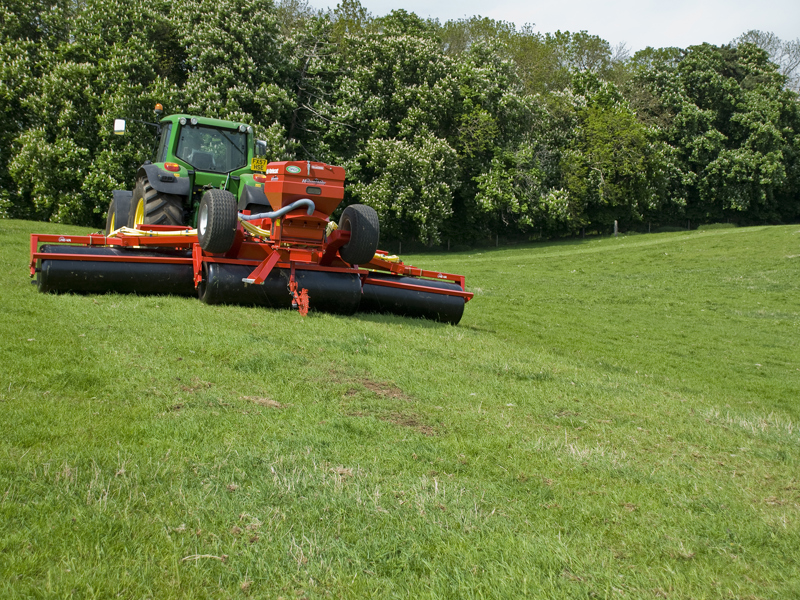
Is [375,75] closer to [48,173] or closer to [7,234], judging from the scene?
[48,173]

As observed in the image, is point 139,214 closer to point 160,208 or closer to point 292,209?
point 160,208

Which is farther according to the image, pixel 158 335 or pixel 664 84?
pixel 664 84

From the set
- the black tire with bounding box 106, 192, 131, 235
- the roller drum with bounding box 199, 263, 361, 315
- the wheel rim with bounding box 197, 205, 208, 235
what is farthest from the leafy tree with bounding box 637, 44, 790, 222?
the wheel rim with bounding box 197, 205, 208, 235

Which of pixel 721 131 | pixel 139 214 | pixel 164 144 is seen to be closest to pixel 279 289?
pixel 139 214

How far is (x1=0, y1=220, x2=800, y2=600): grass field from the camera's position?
129 inches

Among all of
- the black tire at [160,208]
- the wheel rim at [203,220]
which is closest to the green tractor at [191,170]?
the black tire at [160,208]

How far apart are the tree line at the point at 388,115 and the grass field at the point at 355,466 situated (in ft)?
72.1

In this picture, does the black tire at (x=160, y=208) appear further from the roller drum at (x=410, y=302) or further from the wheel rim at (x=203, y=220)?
the roller drum at (x=410, y=302)

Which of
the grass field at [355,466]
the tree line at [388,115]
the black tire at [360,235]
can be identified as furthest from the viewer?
the tree line at [388,115]

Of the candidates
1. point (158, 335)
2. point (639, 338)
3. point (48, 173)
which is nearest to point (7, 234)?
point (48, 173)

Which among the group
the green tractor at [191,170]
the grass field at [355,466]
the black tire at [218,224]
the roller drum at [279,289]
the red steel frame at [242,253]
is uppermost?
the green tractor at [191,170]

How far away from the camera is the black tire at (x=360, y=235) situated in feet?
33.7

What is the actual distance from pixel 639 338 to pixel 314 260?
315 inches

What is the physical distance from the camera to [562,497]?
4.29 meters
